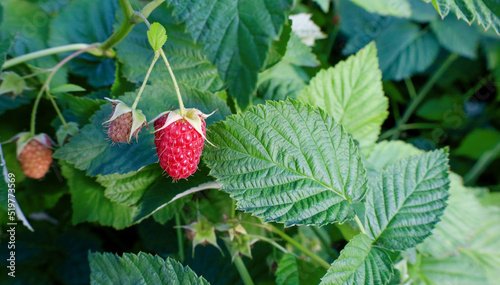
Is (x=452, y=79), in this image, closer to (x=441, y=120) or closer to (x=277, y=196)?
(x=441, y=120)

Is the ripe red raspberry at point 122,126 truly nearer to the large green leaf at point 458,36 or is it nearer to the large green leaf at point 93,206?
the large green leaf at point 93,206

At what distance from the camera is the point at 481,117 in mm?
1876

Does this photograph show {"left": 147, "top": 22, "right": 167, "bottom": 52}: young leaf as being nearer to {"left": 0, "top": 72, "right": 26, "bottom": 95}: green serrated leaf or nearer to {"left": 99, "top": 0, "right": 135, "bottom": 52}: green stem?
{"left": 99, "top": 0, "right": 135, "bottom": 52}: green stem

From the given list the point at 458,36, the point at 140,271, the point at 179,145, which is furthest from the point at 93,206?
the point at 458,36

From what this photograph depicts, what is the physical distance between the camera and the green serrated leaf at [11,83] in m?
0.78

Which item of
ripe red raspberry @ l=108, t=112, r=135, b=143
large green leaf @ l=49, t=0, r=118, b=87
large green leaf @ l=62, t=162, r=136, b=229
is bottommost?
large green leaf @ l=62, t=162, r=136, b=229

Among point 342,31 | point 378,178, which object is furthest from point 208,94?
point 342,31

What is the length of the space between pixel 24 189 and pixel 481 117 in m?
1.93

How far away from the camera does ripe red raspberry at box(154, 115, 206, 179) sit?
21.9 inches

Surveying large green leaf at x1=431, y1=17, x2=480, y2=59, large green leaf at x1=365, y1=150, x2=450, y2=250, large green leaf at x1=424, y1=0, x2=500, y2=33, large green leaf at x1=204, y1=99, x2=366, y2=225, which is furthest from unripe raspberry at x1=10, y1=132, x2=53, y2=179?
large green leaf at x1=431, y1=17, x2=480, y2=59

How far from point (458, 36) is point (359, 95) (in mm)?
1051

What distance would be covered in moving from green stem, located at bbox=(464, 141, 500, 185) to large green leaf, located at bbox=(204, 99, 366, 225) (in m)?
1.32

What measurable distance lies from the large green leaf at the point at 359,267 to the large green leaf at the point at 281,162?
0.20 feet

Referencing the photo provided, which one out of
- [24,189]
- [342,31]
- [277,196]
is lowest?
[24,189]
